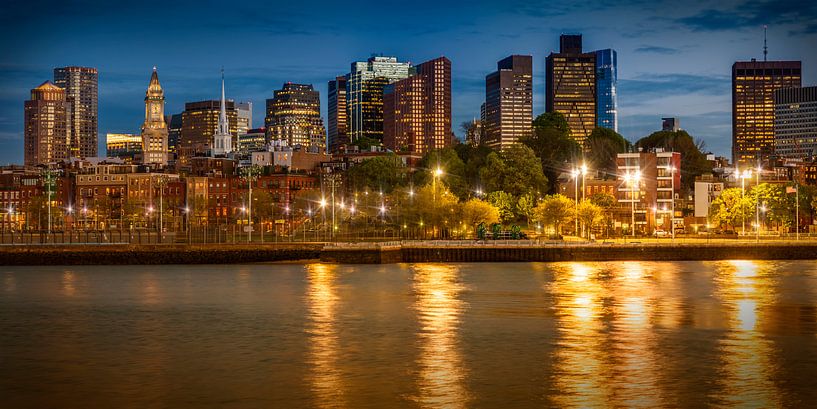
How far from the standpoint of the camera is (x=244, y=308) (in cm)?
5716

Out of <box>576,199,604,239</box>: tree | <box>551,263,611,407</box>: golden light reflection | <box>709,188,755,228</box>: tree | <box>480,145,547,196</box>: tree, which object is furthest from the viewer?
<box>480,145,547,196</box>: tree

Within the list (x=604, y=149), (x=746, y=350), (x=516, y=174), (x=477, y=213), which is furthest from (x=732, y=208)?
(x=746, y=350)

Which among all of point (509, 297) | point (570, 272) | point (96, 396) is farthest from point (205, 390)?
point (570, 272)

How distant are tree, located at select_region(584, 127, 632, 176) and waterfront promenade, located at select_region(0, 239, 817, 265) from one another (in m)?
52.3

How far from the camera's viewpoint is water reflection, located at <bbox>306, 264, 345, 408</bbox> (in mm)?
32750

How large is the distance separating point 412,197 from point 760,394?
91.3 metres

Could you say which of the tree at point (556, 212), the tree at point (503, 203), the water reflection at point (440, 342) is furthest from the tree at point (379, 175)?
the water reflection at point (440, 342)

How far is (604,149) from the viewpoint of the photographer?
169 metres

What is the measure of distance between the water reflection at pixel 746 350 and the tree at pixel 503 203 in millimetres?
51628

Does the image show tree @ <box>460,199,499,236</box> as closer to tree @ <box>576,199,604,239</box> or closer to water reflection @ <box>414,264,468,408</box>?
tree @ <box>576,199,604,239</box>

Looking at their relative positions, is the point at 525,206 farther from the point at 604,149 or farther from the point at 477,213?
the point at 604,149

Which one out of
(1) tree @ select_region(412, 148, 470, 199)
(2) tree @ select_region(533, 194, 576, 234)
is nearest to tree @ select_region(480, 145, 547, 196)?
(1) tree @ select_region(412, 148, 470, 199)

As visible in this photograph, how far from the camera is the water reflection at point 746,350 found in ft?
105

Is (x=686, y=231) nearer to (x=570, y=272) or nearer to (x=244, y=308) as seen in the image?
(x=570, y=272)
